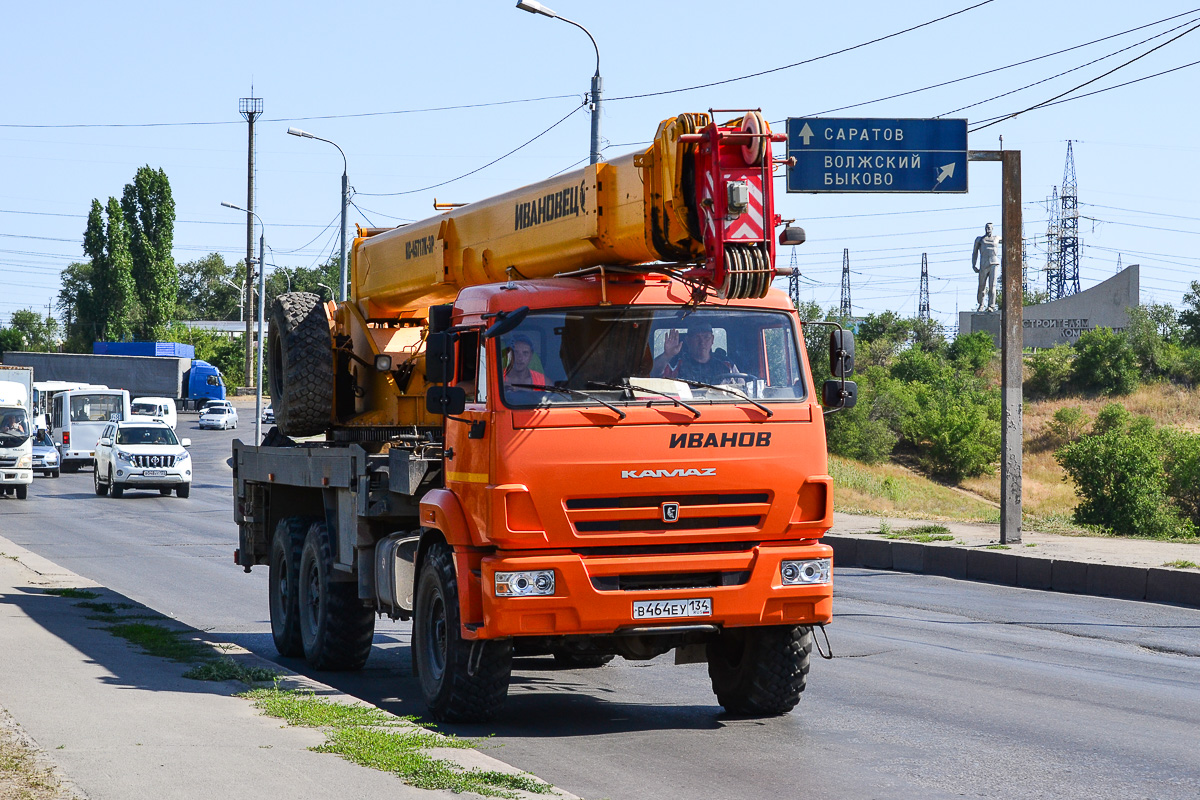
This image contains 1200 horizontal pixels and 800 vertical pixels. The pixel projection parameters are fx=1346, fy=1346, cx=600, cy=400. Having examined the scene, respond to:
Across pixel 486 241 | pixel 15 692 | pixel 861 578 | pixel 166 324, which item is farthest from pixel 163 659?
pixel 166 324

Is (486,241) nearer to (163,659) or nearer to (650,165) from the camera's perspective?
(650,165)

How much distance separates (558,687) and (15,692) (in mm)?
3568

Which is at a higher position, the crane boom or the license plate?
the crane boom

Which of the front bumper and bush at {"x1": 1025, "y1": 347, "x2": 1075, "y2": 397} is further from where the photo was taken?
bush at {"x1": 1025, "y1": 347, "x2": 1075, "y2": 397}

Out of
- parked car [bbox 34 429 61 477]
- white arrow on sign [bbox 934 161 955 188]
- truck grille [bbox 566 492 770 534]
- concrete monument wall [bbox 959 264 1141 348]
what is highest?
concrete monument wall [bbox 959 264 1141 348]

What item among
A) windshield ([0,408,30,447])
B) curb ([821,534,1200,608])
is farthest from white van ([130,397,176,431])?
curb ([821,534,1200,608])

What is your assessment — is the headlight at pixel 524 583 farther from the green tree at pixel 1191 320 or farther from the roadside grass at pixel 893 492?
the green tree at pixel 1191 320

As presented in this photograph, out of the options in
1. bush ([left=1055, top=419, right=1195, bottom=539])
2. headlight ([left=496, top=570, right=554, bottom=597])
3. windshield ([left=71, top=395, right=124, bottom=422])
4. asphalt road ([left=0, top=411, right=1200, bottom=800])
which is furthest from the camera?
windshield ([left=71, top=395, right=124, bottom=422])

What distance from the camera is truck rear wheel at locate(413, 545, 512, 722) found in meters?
7.82

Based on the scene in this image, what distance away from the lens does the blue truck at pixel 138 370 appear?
3516 inches

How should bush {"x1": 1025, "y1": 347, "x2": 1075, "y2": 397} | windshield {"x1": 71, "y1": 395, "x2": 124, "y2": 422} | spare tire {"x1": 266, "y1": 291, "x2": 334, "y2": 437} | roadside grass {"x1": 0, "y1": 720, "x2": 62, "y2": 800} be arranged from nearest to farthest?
roadside grass {"x1": 0, "y1": 720, "x2": 62, "y2": 800} → spare tire {"x1": 266, "y1": 291, "x2": 334, "y2": 437} → windshield {"x1": 71, "y1": 395, "x2": 124, "y2": 422} → bush {"x1": 1025, "y1": 347, "x2": 1075, "y2": 397}

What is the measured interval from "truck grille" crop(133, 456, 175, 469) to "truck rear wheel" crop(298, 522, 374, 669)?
2566 centimetres

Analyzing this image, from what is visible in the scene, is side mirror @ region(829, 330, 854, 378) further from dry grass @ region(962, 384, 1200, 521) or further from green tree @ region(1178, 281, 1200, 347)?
green tree @ region(1178, 281, 1200, 347)

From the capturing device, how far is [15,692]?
26.0 feet
